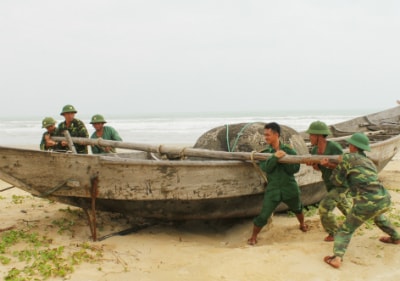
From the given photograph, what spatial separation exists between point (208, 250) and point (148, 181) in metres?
1.10

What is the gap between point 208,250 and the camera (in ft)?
15.9

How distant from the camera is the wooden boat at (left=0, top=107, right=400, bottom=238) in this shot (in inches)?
189

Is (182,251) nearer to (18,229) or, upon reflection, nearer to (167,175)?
(167,175)

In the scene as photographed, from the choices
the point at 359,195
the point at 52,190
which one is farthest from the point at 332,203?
the point at 52,190

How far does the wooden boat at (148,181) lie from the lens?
480cm

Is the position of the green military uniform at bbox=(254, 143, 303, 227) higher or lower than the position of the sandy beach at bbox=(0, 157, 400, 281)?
higher

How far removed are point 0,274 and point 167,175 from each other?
2.05 metres

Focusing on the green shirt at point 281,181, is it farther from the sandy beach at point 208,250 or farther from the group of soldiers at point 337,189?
the sandy beach at point 208,250

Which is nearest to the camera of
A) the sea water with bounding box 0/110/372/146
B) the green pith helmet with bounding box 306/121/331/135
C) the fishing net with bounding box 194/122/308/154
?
the green pith helmet with bounding box 306/121/331/135

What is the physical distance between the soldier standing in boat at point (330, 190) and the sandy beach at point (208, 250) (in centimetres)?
25

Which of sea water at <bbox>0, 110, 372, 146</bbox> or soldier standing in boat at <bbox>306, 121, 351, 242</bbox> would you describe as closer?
soldier standing in boat at <bbox>306, 121, 351, 242</bbox>

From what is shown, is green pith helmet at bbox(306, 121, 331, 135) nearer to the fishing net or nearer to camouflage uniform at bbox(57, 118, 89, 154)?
the fishing net

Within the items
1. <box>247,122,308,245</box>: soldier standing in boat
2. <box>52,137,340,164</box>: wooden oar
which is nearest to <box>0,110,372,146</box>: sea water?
<box>52,137,340,164</box>: wooden oar

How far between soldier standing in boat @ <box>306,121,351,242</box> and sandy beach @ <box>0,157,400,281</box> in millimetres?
247
